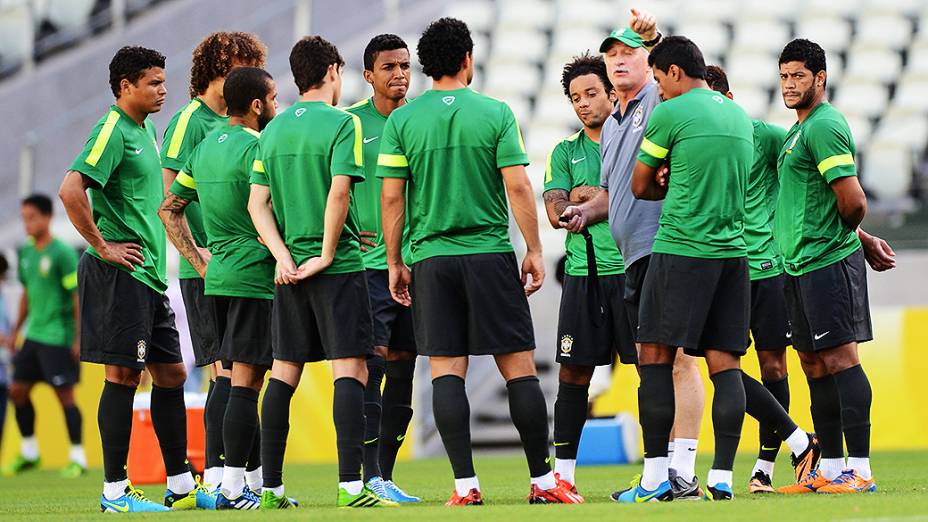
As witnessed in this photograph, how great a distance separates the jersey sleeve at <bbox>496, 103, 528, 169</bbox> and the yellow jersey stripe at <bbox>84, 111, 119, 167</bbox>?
200cm

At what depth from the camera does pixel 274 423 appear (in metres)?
6.49

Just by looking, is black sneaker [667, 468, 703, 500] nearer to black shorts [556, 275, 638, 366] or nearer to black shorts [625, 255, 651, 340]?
black shorts [625, 255, 651, 340]

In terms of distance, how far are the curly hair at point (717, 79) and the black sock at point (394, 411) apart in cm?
224

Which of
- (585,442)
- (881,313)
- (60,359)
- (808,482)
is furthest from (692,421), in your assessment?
(60,359)

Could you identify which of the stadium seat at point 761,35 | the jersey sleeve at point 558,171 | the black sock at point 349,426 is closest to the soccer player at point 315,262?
the black sock at point 349,426

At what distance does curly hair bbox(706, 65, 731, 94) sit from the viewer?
24.9 feet

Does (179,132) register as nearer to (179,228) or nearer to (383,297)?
(179,228)

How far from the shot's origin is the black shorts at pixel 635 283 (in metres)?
6.66

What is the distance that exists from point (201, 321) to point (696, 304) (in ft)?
9.00

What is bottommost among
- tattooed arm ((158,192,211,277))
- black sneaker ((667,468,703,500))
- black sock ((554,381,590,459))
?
black sneaker ((667,468,703,500))

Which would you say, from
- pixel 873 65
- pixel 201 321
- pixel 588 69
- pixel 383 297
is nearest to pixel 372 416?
pixel 383 297

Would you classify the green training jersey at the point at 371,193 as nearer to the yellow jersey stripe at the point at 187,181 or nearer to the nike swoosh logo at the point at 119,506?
the yellow jersey stripe at the point at 187,181

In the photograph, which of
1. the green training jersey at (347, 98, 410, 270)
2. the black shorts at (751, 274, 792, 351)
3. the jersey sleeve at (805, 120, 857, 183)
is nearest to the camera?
the jersey sleeve at (805, 120, 857, 183)

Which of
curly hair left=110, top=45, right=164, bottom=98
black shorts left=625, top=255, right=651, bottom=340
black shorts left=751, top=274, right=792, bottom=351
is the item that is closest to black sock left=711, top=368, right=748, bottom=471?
black shorts left=625, top=255, right=651, bottom=340
